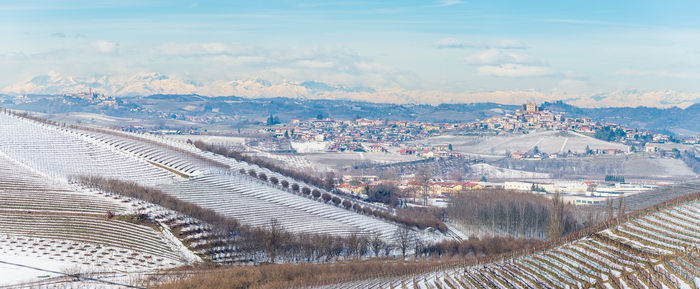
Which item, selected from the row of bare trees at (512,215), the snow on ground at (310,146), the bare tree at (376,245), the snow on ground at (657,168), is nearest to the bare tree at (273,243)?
the bare tree at (376,245)

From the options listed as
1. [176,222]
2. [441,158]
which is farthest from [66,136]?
[441,158]

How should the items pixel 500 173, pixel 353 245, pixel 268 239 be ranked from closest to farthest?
pixel 268 239, pixel 353 245, pixel 500 173

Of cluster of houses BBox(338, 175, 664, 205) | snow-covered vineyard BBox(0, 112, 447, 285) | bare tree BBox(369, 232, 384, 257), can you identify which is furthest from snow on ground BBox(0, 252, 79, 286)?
cluster of houses BBox(338, 175, 664, 205)

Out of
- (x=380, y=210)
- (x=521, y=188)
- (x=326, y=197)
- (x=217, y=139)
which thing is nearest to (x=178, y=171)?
(x=326, y=197)

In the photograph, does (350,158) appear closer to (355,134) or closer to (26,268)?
(355,134)

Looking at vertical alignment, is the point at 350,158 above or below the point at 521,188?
below

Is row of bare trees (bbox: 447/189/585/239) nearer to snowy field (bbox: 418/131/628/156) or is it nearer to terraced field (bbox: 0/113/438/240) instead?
terraced field (bbox: 0/113/438/240)
